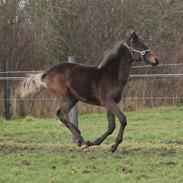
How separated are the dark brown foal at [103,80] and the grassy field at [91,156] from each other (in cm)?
60

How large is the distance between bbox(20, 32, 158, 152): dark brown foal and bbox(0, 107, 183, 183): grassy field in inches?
23.5

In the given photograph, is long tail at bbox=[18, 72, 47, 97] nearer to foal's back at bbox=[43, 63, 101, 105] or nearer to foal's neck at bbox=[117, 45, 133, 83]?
foal's back at bbox=[43, 63, 101, 105]

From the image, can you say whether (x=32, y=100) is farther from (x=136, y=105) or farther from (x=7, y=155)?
(x=7, y=155)

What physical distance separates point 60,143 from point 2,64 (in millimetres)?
9732

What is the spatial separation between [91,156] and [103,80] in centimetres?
135

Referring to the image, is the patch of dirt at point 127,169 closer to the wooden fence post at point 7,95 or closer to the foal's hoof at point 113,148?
the foal's hoof at point 113,148

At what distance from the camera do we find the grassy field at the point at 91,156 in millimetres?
7148

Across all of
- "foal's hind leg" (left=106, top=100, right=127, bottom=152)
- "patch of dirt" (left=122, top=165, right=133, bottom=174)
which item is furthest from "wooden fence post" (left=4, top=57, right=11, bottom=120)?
"patch of dirt" (left=122, top=165, right=133, bottom=174)

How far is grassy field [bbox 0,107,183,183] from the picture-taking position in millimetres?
7148

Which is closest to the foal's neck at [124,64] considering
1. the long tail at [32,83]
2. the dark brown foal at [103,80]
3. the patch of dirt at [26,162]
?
the dark brown foal at [103,80]

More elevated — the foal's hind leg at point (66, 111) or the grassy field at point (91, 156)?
the foal's hind leg at point (66, 111)

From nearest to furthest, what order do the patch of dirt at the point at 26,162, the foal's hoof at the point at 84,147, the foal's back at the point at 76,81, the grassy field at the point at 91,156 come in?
the grassy field at the point at 91,156 → the patch of dirt at the point at 26,162 → the foal's hoof at the point at 84,147 → the foal's back at the point at 76,81

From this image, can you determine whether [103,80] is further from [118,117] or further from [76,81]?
[118,117]

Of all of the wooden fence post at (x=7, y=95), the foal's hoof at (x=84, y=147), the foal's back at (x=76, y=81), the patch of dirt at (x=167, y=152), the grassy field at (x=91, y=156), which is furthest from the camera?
the wooden fence post at (x=7, y=95)
